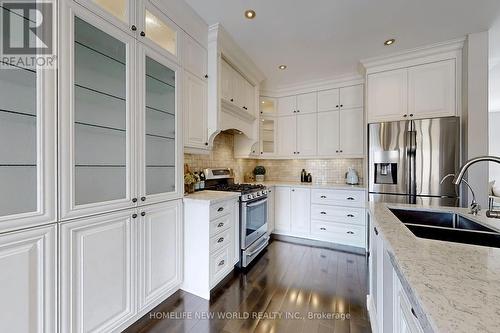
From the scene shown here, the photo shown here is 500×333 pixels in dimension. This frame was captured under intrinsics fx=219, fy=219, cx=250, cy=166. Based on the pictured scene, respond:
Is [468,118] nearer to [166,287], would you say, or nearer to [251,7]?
[251,7]

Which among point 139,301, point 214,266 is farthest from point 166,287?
point 214,266

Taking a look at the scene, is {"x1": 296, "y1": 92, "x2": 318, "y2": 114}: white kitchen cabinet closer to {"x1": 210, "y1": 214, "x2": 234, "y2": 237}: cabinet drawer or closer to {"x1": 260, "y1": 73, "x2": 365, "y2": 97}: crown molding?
{"x1": 260, "y1": 73, "x2": 365, "y2": 97}: crown molding

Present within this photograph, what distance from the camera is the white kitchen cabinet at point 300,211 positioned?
3525 millimetres

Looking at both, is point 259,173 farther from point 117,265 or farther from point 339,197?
point 117,265

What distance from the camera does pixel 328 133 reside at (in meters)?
3.72

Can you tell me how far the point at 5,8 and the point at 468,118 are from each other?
387 centimetres

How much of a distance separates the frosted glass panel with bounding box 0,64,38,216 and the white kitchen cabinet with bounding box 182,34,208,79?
1.35m

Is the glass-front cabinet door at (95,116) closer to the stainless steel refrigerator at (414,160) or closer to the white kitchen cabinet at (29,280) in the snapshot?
the white kitchen cabinet at (29,280)

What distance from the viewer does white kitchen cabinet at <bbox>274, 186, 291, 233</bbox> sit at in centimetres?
368

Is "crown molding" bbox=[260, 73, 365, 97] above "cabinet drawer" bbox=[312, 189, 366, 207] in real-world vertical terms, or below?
above

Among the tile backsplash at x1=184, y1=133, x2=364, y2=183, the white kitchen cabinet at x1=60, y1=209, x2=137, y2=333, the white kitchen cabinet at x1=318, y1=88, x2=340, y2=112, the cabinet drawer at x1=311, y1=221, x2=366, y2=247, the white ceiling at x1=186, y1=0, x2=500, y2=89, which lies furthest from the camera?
the white kitchen cabinet at x1=318, y1=88, x2=340, y2=112

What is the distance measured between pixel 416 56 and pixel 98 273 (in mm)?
3953

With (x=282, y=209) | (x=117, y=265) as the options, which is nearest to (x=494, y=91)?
(x=282, y=209)

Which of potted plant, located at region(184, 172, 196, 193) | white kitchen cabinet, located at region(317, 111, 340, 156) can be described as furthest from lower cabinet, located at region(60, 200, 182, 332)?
white kitchen cabinet, located at region(317, 111, 340, 156)
